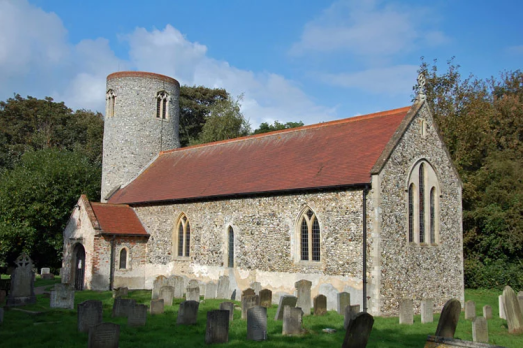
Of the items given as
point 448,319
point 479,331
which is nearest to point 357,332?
point 448,319

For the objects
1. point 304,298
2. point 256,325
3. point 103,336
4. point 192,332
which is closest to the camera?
point 103,336

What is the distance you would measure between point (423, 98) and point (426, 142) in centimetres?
171

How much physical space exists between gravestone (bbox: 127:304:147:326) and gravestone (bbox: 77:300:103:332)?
960 mm

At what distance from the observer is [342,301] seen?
1571 cm

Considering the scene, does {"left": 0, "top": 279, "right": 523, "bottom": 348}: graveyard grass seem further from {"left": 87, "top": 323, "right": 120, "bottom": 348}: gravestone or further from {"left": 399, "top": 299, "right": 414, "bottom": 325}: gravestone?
{"left": 87, "top": 323, "right": 120, "bottom": 348}: gravestone

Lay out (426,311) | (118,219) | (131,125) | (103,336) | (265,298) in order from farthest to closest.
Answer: (131,125) < (118,219) < (265,298) < (426,311) < (103,336)

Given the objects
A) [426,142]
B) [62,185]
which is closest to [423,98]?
[426,142]

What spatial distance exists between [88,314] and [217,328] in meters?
3.26

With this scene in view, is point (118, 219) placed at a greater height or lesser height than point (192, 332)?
greater

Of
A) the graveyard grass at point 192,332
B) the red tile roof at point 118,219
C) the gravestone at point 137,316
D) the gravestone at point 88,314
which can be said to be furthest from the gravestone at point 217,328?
the red tile roof at point 118,219

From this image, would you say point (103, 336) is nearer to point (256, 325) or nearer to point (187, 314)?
point (256, 325)

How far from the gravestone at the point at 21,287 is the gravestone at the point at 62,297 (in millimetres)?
1508

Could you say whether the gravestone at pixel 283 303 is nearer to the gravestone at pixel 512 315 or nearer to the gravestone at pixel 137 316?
the gravestone at pixel 137 316

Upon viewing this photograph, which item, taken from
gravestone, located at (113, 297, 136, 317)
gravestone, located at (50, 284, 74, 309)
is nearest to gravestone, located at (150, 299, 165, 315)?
gravestone, located at (113, 297, 136, 317)
